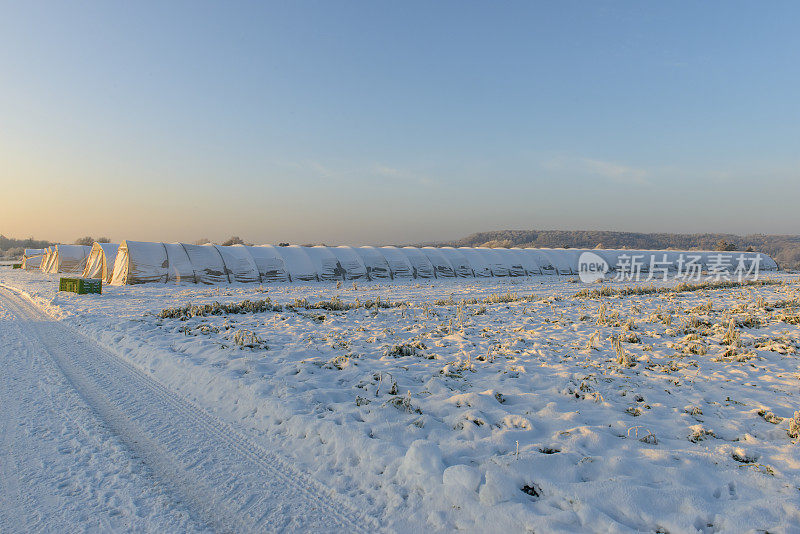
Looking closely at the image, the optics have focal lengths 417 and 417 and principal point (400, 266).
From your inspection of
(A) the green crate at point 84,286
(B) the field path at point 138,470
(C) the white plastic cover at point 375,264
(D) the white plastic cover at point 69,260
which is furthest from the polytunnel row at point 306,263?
(B) the field path at point 138,470

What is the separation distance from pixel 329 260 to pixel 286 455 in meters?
27.1

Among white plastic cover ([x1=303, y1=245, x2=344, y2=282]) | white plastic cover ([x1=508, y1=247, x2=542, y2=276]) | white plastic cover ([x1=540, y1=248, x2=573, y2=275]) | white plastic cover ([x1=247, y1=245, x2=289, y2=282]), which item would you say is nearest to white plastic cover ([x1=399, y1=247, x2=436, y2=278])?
white plastic cover ([x1=303, y1=245, x2=344, y2=282])

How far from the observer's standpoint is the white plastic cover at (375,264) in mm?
32241

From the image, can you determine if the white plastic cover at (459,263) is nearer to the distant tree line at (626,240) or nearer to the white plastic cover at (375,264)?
the white plastic cover at (375,264)

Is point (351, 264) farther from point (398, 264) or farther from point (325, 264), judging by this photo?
point (398, 264)

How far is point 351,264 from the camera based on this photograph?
3164cm

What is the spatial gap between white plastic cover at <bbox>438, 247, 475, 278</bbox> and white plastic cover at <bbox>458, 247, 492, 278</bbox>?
1.31 feet

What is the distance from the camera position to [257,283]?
2753cm

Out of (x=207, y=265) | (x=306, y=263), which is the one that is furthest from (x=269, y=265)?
(x=207, y=265)

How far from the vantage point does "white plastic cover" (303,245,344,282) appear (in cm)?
3025

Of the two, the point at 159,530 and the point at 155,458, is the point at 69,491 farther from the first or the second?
the point at 159,530

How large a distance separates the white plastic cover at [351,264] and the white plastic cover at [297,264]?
2333 mm

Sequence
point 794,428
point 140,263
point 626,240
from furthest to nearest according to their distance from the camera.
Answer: point 626,240 → point 140,263 → point 794,428

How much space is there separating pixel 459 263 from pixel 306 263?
45.1 ft
